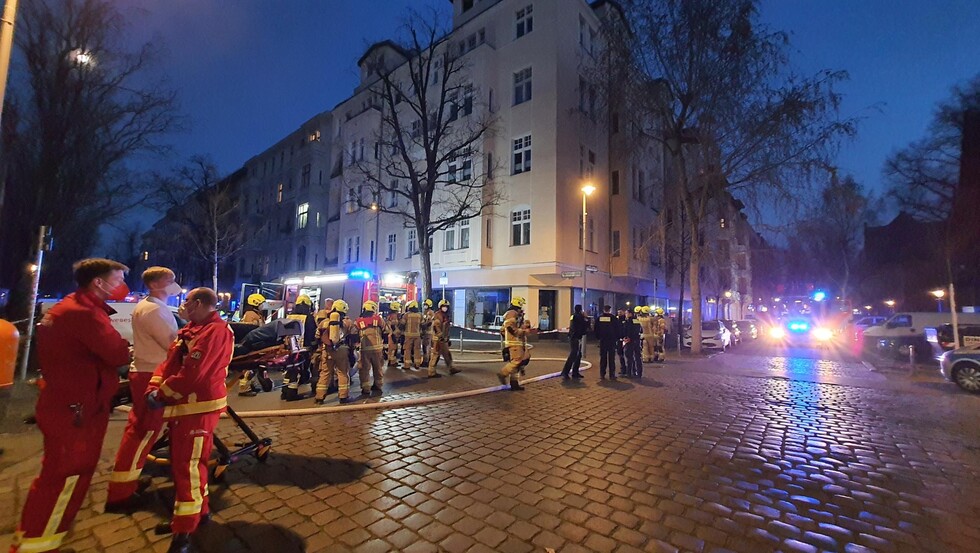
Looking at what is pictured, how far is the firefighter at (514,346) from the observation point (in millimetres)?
9453

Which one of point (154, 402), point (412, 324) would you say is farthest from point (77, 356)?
point (412, 324)

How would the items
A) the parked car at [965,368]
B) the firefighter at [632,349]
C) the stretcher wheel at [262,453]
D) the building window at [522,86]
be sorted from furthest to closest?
the building window at [522,86] < the firefighter at [632,349] < the parked car at [965,368] < the stretcher wheel at [262,453]

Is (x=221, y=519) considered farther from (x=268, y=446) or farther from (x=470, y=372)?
(x=470, y=372)

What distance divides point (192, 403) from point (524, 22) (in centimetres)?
2874

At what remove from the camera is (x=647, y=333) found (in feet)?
51.3

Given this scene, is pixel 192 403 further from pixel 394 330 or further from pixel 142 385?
pixel 394 330

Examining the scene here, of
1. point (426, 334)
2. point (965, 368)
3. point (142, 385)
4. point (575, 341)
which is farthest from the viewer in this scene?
point (426, 334)

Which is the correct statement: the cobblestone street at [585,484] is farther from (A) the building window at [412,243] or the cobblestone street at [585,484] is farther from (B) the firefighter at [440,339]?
(A) the building window at [412,243]

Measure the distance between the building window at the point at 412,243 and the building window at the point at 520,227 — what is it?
7699 mm

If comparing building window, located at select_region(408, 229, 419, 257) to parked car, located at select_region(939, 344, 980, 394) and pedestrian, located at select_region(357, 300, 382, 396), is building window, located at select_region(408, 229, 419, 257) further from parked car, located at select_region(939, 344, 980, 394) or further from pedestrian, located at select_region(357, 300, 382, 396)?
parked car, located at select_region(939, 344, 980, 394)

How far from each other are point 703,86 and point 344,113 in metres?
28.8

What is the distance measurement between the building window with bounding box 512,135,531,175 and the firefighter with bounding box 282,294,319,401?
61.2 feet

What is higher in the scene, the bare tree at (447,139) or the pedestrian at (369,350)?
the bare tree at (447,139)

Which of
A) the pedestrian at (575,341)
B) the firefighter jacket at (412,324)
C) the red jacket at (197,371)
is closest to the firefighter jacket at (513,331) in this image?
the pedestrian at (575,341)
